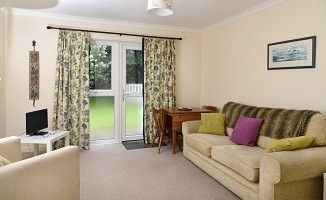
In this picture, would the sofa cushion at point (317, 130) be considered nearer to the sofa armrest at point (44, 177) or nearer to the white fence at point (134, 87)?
the sofa armrest at point (44, 177)

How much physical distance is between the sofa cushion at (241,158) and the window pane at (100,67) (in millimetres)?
2759

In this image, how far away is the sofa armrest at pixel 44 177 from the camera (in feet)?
4.77

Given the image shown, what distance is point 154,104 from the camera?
16.1 feet

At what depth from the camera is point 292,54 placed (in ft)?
10.4

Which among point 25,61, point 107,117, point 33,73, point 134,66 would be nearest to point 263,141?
point 134,66

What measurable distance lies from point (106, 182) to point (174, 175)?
933 mm

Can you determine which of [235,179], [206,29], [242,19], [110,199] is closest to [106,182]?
[110,199]

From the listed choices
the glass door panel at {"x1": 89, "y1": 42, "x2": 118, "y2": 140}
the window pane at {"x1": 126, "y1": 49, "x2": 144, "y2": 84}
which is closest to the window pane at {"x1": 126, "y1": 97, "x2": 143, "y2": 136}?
the glass door panel at {"x1": 89, "y1": 42, "x2": 118, "y2": 140}

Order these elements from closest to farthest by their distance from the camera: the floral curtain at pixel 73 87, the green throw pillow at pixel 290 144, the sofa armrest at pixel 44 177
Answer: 1. the sofa armrest at pixel 44 177
2. the green throw pillow at pixel 290 144
3. the floral curtain at pixel 73 87

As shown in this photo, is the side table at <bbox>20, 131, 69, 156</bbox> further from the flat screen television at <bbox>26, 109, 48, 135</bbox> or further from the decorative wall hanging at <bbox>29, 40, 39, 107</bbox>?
the decorative wall hanging at <bbox>29, 40, 39, 107</bbox>

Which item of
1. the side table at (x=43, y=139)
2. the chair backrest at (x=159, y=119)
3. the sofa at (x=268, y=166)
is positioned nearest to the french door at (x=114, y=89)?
the chair backrest at (x=159, y=119)

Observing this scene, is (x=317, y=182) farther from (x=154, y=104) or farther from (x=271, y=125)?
(x=154, y=104)

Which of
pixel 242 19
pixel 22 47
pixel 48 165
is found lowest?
pixel 48 165

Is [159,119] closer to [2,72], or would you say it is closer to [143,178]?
[143,178]
